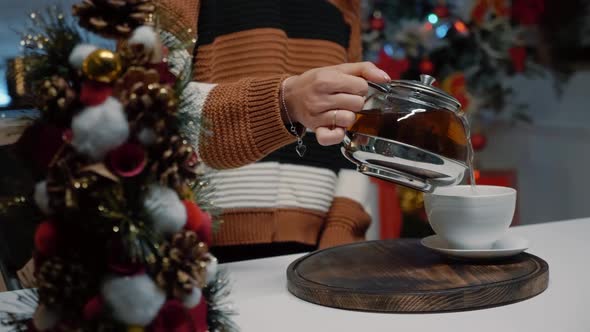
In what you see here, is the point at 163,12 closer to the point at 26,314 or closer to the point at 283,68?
the point at 26,314

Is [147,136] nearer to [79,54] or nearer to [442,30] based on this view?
A: [79,54]

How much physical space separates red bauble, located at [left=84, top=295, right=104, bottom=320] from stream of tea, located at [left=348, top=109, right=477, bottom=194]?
408 mm

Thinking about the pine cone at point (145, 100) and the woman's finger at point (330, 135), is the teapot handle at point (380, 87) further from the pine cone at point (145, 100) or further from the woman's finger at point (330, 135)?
the pine cone at point (145, 100)

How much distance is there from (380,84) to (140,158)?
0.40m

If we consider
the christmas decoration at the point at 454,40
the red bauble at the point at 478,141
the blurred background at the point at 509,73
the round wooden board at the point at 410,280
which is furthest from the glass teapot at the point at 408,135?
the red bauble at the point at 478,141

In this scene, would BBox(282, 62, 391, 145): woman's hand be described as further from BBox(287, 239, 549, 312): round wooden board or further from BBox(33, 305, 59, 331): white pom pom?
BBox(33, 305, 59, 331): white pom pom

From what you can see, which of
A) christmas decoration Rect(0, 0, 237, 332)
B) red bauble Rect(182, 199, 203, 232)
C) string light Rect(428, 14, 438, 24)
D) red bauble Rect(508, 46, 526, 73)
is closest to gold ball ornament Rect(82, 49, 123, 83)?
christmas decoration Rect(0, 0, 237, 332)

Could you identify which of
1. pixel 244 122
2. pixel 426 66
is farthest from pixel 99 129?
pixel 426 66

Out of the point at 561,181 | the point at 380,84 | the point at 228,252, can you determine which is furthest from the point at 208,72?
the point at 561,181

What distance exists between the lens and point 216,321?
55 centimetres

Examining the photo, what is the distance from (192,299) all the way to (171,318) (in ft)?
0.06

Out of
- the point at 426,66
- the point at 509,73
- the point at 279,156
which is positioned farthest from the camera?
the point at 509,73

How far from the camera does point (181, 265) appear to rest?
470mm

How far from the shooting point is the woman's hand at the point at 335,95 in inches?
31.1
